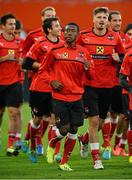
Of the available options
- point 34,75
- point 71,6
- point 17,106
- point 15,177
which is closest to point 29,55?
point 34,75

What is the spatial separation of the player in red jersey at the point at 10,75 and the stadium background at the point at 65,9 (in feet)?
53.0

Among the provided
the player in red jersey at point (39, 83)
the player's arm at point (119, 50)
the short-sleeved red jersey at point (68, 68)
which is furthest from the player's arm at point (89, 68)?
the player in red jersey at point (39, 83)

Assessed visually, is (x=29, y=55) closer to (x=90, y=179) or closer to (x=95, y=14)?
(x=95, y=14)

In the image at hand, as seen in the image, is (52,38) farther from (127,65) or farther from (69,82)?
(127,65)

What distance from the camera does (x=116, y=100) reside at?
16406mm

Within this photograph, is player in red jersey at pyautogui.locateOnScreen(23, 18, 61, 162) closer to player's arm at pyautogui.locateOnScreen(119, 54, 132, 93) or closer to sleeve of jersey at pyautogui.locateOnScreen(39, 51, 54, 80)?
sleeve of jersey at pyautogui.locateOnScreen(39, 51, 54, 80)

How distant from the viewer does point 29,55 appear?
614 inches

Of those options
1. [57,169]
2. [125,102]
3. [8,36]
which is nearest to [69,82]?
[57,169]

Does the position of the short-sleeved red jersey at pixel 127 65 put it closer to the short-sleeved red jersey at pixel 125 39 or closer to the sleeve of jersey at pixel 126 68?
the sleeve of jersey at pixel 126 68

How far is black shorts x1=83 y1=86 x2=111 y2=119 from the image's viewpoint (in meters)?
14.5

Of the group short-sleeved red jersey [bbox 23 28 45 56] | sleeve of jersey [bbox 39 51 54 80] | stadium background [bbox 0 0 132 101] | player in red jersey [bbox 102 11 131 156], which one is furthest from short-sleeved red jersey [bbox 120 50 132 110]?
stadium background [bbox 0 0 132 101]

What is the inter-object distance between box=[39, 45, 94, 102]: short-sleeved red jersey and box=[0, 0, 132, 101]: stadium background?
63.3 ft

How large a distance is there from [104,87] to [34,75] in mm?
1570

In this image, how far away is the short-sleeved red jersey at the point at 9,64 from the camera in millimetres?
17219
